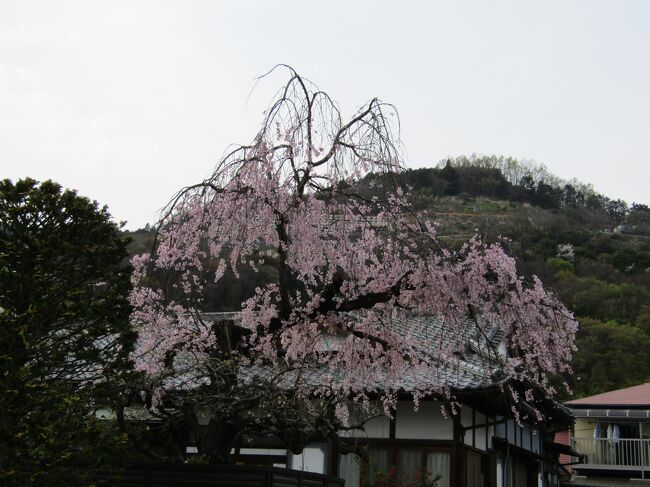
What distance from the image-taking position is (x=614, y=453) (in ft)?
75.3

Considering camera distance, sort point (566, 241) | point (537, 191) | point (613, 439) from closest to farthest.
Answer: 1. point (613, 439)
2. point (566, 241)
3. point (537, 191)

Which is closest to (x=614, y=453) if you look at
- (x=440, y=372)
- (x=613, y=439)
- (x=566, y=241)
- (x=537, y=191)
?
(x=613, y=439)

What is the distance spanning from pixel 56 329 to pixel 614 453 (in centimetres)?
2110

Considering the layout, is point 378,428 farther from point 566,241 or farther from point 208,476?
point 566,241

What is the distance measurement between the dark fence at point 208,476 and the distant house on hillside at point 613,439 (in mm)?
16565

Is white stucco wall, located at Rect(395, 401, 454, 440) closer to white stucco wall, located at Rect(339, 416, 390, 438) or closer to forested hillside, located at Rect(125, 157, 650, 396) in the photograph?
white stucco wall, located at Rect(339, 416, 390, 438)

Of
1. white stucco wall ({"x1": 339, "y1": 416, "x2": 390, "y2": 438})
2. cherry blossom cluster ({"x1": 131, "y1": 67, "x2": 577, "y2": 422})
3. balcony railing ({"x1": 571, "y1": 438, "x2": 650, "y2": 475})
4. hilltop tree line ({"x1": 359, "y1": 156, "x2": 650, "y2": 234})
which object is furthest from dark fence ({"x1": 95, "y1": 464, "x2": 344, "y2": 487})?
hilltop tree line ({"x1": 359, "y1": 156, "x2": 650, "y2": 234})

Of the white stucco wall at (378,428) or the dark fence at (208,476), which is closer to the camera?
the dark fence at (208,476)

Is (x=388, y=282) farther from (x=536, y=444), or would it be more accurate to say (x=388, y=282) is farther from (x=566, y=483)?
(x=566, y=483)

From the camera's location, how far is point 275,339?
8664 mm

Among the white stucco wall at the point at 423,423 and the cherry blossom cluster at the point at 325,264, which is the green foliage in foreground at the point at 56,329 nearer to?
the cherry blossom cluster at the point at 325,264

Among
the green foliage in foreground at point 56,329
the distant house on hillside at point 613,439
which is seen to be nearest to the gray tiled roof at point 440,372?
the green foliage in foreground at point 56,329

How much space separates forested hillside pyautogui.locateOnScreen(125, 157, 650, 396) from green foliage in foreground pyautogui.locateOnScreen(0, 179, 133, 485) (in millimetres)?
1627

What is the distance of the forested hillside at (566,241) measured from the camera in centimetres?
1048
